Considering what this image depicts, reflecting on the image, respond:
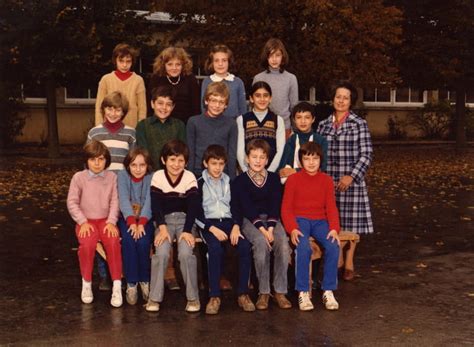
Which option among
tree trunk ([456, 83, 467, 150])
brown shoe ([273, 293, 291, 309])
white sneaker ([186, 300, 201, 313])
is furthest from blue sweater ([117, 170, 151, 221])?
tree trunk ([456, 83, 467, 150])

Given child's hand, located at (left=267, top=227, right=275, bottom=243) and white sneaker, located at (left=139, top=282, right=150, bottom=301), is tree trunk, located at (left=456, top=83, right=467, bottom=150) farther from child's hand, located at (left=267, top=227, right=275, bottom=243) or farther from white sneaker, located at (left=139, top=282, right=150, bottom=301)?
white sneaker, located at (left=139, top=282, right=150, bottom=301)

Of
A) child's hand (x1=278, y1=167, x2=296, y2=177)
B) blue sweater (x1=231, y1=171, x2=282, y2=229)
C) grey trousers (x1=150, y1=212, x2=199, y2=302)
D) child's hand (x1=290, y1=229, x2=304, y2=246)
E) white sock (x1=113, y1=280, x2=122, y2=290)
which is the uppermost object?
child's hand (x1=278, y1=167, x2=296, y2=177)

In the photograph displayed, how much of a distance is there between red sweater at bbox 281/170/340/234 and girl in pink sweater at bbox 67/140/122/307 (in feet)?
4.75

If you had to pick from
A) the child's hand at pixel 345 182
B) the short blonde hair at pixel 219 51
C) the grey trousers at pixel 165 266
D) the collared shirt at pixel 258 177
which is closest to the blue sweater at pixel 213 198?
the collared shirt at pixel 258 177

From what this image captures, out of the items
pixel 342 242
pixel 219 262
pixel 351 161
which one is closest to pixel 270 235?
pixel 219 262

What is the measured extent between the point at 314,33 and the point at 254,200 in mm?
13741

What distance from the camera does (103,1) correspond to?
747 inches

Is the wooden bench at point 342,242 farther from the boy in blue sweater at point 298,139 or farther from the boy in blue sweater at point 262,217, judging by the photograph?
the boy in blue sweater at point 298,139

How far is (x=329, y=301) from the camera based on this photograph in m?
6.04

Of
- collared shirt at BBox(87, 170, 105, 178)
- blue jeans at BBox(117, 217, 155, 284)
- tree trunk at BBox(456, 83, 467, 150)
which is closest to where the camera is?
blue jeans at BBox(117, 217, 155, 284)

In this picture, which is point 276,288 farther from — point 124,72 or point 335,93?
point 124,72

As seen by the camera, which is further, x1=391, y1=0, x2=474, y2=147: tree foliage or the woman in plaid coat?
x1=391, y1=0, x2=474, y2=147: tree foliage

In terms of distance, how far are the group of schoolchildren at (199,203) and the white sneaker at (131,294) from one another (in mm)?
11

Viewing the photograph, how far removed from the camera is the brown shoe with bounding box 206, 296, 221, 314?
5.86 meters
